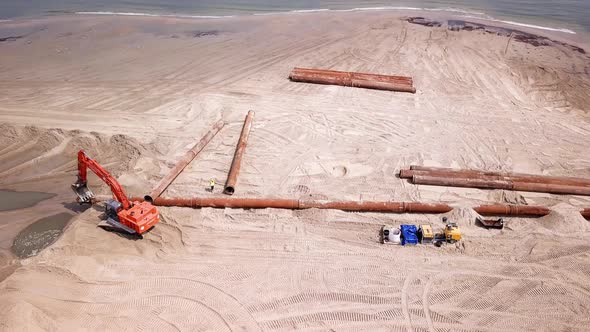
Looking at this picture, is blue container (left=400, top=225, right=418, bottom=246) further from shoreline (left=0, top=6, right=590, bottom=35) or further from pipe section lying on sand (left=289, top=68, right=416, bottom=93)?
shoreline (left=0, top=6, right=590, bottom=35)

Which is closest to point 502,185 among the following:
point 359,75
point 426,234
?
point 426,234

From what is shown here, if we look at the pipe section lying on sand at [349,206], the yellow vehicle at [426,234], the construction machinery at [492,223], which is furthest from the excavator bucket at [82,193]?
the construction machinery at [492,223]

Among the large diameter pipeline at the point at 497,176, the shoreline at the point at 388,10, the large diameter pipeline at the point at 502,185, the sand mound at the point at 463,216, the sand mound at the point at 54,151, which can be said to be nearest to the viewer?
the sand mound at the point at 463,216

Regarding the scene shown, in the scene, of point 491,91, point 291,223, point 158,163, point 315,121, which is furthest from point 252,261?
point 491,91

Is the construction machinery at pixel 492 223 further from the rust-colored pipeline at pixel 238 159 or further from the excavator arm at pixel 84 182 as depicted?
the excavator arm at pixel 84 182

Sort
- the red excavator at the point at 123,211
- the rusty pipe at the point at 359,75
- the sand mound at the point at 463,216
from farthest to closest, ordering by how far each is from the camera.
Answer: the rusty pipe at the point at 359,75
the sand mound at the point at 463,216
the red excavator at the point at 123,211

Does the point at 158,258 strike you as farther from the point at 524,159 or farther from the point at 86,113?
the point at 524,159

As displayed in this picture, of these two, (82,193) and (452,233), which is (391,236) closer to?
(452,233)

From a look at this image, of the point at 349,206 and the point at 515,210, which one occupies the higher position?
the point at 349,206
